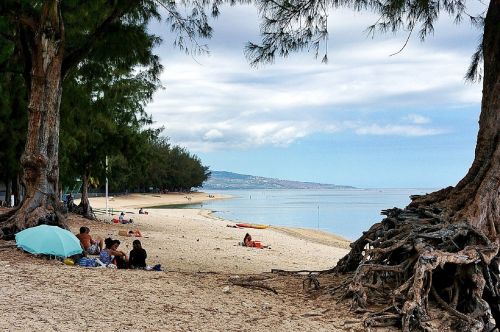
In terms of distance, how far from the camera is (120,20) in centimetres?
1313

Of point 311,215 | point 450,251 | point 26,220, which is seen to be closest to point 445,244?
point 450,251

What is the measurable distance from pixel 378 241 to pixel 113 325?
162 inches

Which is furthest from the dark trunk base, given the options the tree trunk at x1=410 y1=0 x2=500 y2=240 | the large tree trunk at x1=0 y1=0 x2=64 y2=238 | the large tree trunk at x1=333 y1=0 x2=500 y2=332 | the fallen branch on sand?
the tree trunk at x1=410 y1=0 x2=500 y2=240

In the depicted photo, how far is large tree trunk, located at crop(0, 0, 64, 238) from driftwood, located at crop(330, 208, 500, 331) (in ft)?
22.4

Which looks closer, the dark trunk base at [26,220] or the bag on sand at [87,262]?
the bag on sand at [87,262]

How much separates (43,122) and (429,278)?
27.5ft

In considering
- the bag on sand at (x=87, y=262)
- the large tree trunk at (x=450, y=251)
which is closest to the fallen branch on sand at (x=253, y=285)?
the large tree trunk at (x=450, y=251)

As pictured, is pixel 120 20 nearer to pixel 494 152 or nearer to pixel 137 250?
pixel 137 250

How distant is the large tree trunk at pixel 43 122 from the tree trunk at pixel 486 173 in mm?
7256

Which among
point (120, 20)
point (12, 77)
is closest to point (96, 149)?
point (12, 77)

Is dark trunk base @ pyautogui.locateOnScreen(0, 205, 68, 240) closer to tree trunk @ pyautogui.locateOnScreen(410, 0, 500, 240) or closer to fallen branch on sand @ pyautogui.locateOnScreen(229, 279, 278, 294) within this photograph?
fallen branch on sand @ pyautogui.locateOnScreen(229, 279, 278, 294)

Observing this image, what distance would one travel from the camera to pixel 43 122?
38.8 ft

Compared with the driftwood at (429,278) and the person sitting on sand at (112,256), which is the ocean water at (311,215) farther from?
the driftwood at (429,278)

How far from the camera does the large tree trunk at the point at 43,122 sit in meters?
11.6
